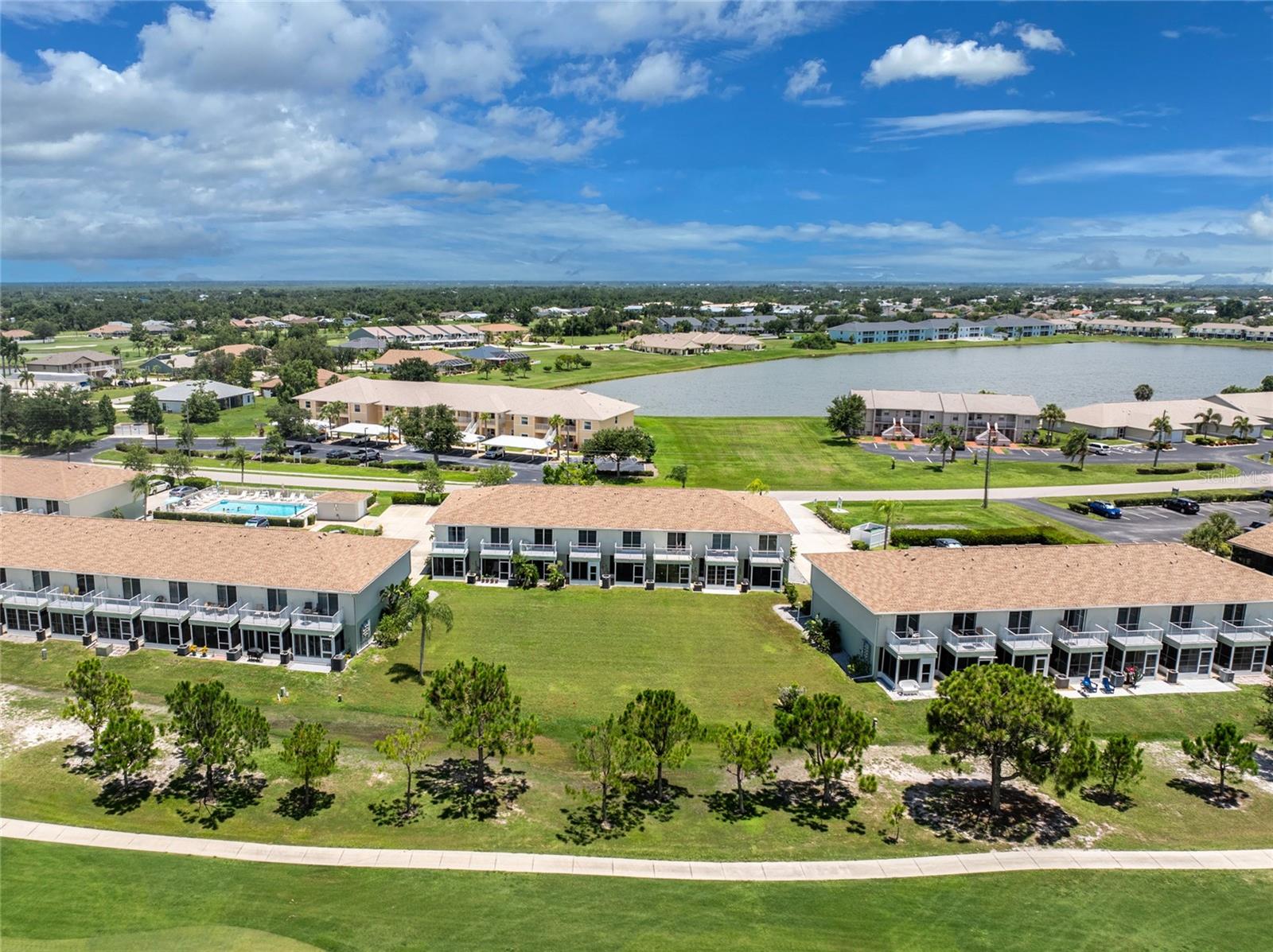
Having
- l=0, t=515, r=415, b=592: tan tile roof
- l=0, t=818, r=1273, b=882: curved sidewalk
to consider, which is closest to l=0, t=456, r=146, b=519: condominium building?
l=0, t=515, r=415, b=592: tan tile roof

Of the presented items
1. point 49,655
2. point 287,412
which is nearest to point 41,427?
point 287,412

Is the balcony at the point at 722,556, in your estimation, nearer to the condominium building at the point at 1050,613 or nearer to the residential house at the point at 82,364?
the condominium building at the point at 1050,613

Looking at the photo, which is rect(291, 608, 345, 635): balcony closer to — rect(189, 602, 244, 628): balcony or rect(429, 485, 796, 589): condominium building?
rect(189, 602, 244, 628): balcony

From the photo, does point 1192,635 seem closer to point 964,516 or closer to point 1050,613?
point 1050,613

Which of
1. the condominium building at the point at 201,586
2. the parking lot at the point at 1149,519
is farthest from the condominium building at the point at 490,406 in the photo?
the condominium building at the point at 201,586

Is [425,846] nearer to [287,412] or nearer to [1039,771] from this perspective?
[1039,771]
